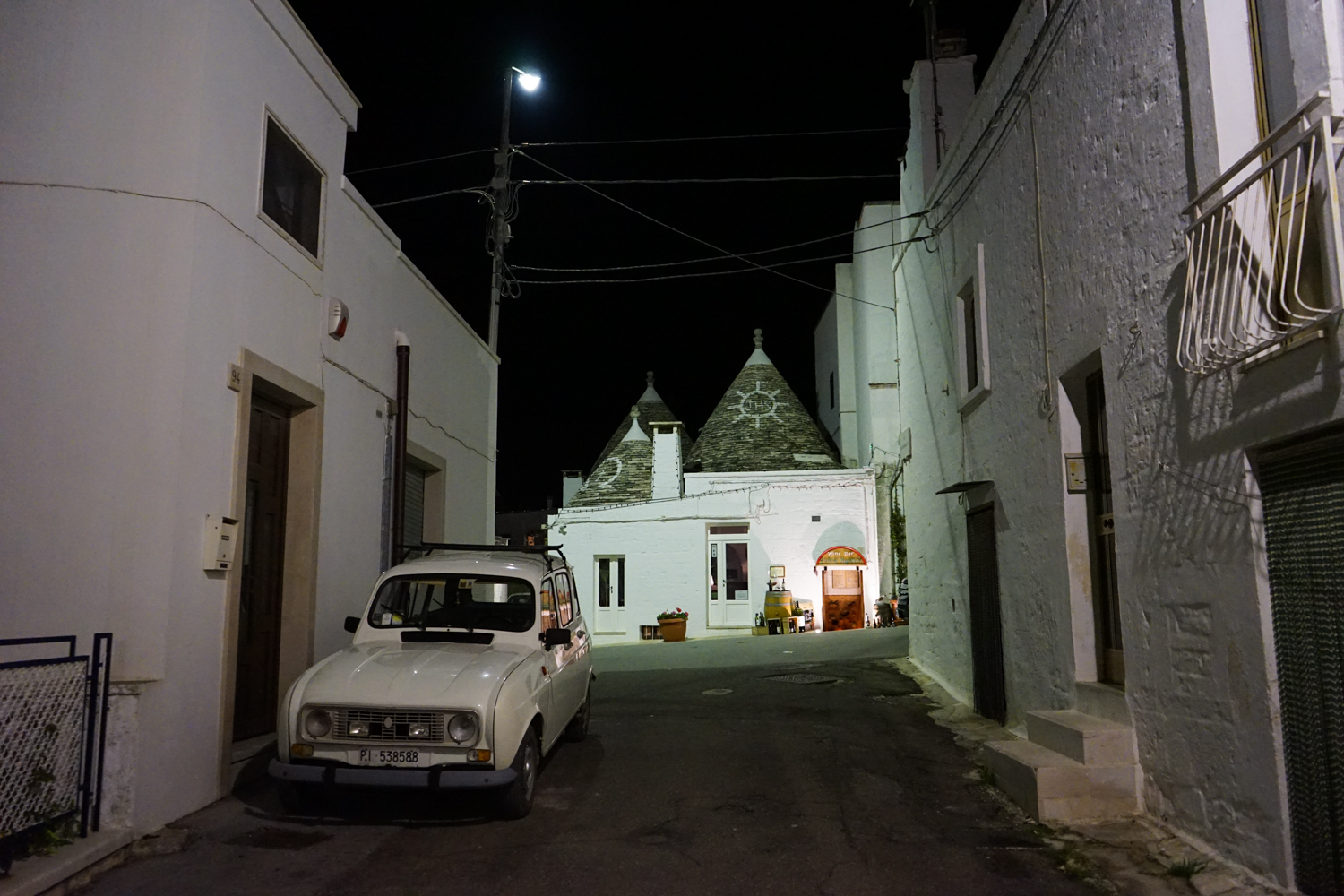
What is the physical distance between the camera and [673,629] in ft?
72.7

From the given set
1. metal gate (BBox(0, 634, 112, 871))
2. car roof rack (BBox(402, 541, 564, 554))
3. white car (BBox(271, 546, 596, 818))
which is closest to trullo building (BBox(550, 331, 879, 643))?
car roof rack (BBox(402, 541, 564, 554))

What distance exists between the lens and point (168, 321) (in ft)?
21.5

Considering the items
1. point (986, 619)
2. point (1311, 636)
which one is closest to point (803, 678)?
point (986, 619)

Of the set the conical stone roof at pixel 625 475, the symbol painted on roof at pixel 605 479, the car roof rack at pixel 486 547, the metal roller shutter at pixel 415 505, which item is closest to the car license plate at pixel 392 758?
the car roof rack at pixel 486 547

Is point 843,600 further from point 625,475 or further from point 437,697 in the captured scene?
point 437,697

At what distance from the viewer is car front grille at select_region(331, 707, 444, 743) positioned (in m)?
5.99

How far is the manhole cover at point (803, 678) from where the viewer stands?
12234 millimetres

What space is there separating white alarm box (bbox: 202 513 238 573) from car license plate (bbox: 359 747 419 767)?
189cm

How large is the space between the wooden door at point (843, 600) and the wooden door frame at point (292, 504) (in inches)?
604

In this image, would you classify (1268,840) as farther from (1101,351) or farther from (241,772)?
(241,772)

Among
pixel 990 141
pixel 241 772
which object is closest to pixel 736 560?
pixel 990 141

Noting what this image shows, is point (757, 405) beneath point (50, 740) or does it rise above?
above

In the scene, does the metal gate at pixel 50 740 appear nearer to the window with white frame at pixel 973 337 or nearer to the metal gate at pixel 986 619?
the metal gate at pixel 986 619

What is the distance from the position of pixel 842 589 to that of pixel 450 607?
1537 centimetres
